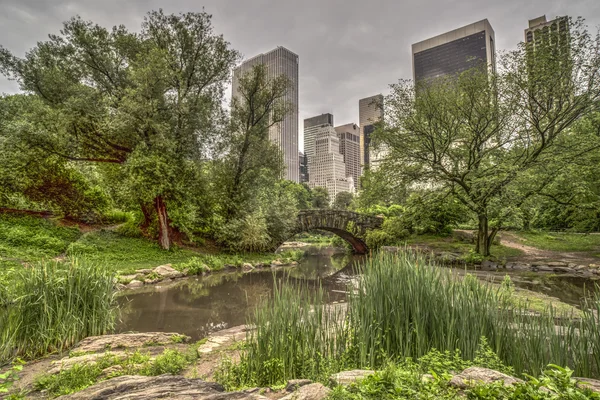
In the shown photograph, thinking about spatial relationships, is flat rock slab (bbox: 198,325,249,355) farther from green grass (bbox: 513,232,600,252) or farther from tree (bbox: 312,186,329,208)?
tree (bbox: 312,186,329,208)

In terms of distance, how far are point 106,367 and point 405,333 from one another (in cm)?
324

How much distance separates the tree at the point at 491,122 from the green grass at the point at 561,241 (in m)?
5.73

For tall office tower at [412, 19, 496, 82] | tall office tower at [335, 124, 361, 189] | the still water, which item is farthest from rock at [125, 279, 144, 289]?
tall office tower at [335, 124, 361, 189]

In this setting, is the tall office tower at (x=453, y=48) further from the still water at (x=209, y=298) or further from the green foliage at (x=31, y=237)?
the green foliage at (x=31, y=237)

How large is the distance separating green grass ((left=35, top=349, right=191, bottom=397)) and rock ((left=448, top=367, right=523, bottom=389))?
275cm

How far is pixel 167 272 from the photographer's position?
10.5m

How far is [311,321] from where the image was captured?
303 centimetres

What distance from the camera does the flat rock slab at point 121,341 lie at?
3707 mm

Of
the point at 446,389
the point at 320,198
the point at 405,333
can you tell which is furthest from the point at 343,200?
the point at 446,389

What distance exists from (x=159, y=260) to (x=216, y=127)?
7177 mm

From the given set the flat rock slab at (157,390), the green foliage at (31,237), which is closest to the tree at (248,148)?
the green foliage at (31,237)

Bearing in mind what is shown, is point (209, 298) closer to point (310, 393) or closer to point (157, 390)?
point (157, 390)

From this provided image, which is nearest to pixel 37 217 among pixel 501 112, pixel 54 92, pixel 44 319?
pixel 54 92

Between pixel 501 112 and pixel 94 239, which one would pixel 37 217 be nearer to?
pixel 94 239
